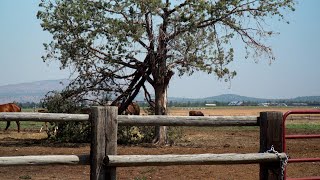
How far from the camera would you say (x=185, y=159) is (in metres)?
6.09

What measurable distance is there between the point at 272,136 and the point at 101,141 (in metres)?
2.23

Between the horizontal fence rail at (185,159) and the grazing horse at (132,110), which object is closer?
the horizontal fence rail at (185,159)

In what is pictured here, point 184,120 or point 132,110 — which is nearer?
point 184,120

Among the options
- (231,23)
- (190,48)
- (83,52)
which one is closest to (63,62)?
(83,52)

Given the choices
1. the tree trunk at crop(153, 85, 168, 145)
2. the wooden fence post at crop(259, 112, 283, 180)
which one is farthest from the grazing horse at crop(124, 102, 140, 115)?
the wooden fence post at crop(259, 112, 283, 180)

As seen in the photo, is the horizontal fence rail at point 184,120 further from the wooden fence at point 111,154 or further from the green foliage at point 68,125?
the green foliage at point 68,125

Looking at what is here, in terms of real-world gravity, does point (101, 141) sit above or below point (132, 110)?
below

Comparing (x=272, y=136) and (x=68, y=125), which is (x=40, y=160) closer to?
(x=272, y=136)

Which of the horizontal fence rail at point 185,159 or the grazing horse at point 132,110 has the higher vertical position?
the grazing horse at point 132,110

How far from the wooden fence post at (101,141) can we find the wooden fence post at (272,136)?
1.99m

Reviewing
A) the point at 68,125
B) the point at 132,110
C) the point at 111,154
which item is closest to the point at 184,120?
the point at 111,154

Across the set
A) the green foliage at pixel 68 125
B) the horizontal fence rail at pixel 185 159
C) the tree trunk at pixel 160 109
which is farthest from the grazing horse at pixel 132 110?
the horizontal fence rail at pixel 185 159

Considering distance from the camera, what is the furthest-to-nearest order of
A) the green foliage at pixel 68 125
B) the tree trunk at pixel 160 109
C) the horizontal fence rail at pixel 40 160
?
the green foliage at pixel 68 125
the tree trunk at pixel 160 109
the horizontal fence rail at pixel 40 160

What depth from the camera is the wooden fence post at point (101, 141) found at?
5.84m
